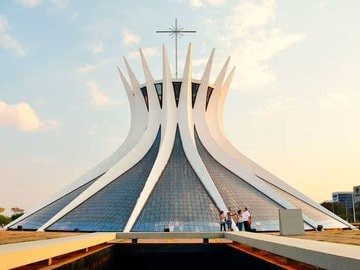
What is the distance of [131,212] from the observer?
2667 centimetres

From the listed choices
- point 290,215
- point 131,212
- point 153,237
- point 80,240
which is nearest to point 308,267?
point 80,240

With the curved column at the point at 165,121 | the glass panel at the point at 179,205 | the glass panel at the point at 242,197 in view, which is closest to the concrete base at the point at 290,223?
the glass panel at the point at 179,205

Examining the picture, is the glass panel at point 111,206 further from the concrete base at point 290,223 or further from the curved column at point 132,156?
the concrete base at point 290,223

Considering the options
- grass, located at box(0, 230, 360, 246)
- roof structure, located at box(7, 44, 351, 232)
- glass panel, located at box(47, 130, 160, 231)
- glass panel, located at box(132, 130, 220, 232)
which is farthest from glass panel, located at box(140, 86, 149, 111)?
grass, located at box(0, 230, 360, 246)

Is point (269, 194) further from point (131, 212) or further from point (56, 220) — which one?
point (56, 220)

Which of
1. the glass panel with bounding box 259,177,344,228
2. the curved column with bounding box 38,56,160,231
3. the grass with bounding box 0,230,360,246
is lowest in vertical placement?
the grass with bounding box 0,230,360,246

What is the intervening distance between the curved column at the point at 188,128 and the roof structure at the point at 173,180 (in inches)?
3.1

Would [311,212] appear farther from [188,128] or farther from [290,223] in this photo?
[290,223]

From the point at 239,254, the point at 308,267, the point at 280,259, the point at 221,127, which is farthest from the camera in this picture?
the point at 221,127

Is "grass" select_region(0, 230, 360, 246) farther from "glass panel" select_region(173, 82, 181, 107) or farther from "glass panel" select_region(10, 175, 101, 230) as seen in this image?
"glass panel" select_region(173, 82, 181, 107)

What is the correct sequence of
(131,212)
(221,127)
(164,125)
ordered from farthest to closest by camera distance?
1. (221,127)
2. (164,125)
3. (131,212)

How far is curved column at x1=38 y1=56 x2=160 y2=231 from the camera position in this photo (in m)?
29.4

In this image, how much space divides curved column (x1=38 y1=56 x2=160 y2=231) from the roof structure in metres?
0.07

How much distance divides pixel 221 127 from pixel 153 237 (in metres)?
23.9
